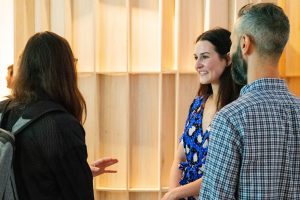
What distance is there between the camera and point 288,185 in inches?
50.1

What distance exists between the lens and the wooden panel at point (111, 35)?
3420 millimetres

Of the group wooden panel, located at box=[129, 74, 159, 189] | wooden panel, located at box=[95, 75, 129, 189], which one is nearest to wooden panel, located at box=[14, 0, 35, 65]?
wooden panel, located at box=[95, 75, 129, 189]

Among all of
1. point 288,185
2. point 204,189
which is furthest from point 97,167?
point 288,185

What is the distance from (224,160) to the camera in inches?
49.0

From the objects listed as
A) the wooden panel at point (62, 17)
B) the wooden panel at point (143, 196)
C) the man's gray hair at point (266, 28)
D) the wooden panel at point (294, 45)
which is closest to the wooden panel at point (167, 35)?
the wooden panel at point (62, 17)

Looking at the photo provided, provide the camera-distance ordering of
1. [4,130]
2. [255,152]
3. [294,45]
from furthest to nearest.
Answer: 1. [294,45]
2. [4,130]
3. [255,152]

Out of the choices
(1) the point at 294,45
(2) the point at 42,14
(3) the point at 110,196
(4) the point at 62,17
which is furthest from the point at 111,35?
(1) the point at 294,45

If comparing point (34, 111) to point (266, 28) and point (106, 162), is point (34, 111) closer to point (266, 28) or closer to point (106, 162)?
point (106, 162)

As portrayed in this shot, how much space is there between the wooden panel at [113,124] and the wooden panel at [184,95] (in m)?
0.40

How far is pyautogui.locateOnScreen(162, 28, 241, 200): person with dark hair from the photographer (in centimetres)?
215

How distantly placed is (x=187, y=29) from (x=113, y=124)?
90 centimetres

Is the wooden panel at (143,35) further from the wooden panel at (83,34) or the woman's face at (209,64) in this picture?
the woman's face at (209,64)

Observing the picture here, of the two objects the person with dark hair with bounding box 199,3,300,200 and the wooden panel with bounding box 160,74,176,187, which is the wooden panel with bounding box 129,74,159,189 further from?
the person with dark hair with bounding box 199,3,300,200

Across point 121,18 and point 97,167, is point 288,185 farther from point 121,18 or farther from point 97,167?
point 121,18
